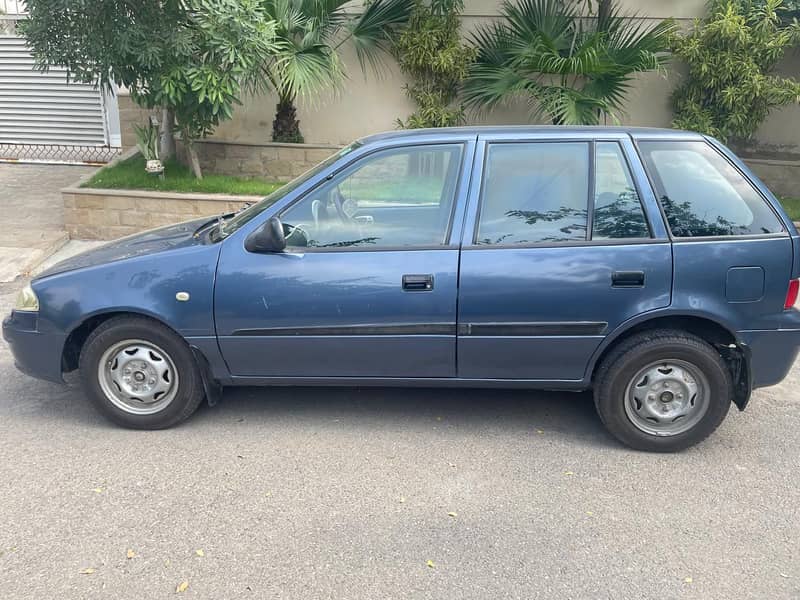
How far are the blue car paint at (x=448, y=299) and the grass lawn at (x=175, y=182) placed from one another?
183 inches

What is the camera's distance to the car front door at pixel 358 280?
3.85m

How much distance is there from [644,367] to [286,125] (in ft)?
23.2

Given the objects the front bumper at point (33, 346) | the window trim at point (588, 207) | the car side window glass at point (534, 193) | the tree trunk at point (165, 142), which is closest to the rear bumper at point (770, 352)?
the window trim at point (588, 207)

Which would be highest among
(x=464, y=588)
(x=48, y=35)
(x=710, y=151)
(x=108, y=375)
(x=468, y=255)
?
(x=48, y=35)

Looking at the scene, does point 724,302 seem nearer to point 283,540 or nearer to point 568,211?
point 568,211

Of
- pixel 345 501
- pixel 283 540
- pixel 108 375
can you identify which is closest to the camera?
pixel 283 540

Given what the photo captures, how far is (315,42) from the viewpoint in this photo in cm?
871

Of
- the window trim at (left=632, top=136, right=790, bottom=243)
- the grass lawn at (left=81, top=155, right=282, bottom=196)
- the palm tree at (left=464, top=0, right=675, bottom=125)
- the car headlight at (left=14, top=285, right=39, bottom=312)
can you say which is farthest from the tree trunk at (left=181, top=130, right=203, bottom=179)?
the window trim at (left=632, top=136, right=790, bottom=243)

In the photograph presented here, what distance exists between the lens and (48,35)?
7633 millimetres

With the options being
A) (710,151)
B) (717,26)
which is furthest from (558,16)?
(710,151)

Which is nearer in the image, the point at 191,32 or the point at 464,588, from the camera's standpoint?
the point at 464,588

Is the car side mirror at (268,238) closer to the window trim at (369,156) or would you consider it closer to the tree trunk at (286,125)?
the window trim at (369,156)

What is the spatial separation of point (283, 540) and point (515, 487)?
121 cm

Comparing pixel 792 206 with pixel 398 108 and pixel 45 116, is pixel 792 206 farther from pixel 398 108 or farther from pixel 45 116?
pixel 45 116
